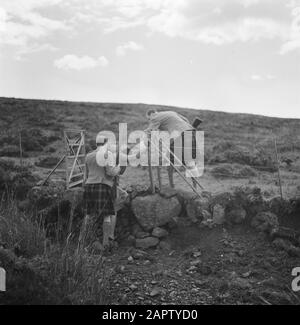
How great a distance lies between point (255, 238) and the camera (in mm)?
7637

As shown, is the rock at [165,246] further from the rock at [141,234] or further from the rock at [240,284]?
the rock at [240,284]

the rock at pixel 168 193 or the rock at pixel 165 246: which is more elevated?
the rock at pixel 168 193

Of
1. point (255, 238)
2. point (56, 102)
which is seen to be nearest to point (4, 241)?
point (255, 238)

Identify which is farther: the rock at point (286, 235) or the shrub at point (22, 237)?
the rock at point (286, 235)

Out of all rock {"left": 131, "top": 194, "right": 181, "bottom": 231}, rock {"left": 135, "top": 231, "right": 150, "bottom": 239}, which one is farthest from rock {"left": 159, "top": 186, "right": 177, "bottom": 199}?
rock {"left": 135, "top": 231, "right": 150, "bottom": 239}

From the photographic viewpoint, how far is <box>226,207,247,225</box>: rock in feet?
26.1


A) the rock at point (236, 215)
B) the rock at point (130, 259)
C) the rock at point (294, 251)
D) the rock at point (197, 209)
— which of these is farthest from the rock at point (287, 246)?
the rock at point (130, 259)

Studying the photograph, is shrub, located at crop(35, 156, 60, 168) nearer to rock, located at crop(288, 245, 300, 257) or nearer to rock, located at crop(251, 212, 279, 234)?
rock, located at crop(251, 212, 279, 234)

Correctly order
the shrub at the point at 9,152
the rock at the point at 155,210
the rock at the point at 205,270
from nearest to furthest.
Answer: the rock at the point at 205,270, the rock at the point at 155,210, the shrub at the point at 9,152

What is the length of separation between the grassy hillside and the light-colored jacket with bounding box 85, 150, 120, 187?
3949 mm

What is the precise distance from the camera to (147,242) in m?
7.91

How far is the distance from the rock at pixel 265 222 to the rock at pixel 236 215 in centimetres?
19

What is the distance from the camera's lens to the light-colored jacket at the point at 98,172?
7.77 m

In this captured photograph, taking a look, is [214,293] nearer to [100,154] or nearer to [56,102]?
[100,154]
